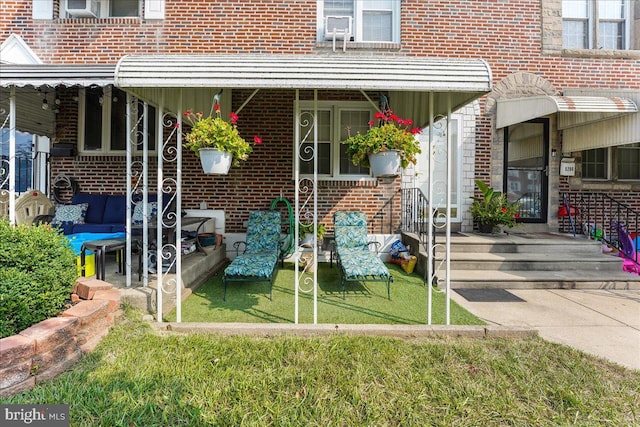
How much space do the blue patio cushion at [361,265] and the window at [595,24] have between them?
7673mm

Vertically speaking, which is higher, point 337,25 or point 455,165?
point 337,25

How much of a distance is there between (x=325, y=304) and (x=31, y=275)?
10.4 feet

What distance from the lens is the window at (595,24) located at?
26.2 feet

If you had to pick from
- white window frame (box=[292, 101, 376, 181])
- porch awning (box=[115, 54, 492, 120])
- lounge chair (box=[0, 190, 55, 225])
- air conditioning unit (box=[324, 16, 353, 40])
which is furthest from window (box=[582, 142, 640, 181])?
lounge chair (box=[0, 190, 55, 225])

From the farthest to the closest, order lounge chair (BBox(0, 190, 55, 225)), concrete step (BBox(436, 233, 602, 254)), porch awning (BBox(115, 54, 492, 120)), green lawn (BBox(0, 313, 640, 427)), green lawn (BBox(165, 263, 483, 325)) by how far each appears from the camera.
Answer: concrete step (BBox(436, 233, 602, 254)), lounge chair (BBox(0, 190, 55, 225)), green lawn (BBox(165, 263, 483, 325)), porch awning (BBox(115, 54, 492, 120)), green lawn (BBox(0, 313, 640, 427))

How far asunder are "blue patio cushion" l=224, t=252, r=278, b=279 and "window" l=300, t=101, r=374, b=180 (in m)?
2.78

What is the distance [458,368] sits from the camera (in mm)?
2992

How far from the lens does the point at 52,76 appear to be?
4.31 meters

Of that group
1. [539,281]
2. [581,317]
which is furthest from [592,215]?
[581,317]

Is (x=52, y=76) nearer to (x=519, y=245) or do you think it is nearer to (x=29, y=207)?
(x=29, y=207)

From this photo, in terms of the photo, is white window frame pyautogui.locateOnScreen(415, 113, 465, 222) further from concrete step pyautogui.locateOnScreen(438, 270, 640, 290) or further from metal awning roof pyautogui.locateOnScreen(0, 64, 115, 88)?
metal awning roof pyautogui.locateOnScreen(0, 64, 115, 88)

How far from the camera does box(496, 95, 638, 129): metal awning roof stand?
614cm

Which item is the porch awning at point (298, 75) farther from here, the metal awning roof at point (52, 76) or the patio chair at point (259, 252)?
the patio chair at point (259, 252)

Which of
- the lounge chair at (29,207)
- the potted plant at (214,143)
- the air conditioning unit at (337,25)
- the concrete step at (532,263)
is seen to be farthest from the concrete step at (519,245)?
the lounge chair at (29,207)
